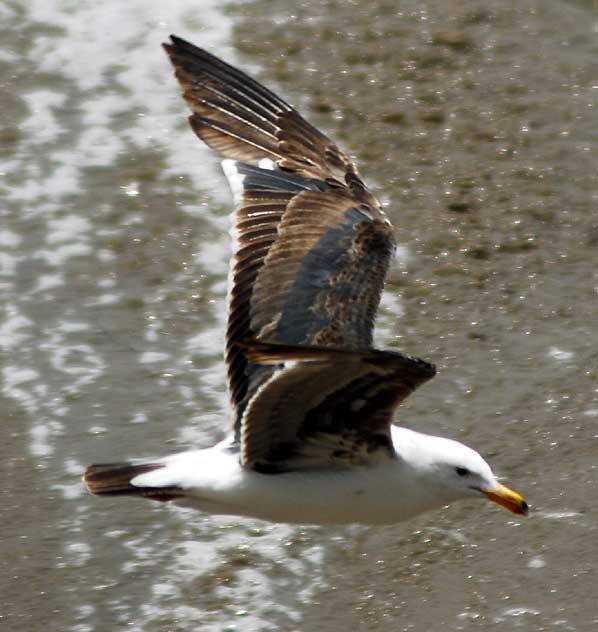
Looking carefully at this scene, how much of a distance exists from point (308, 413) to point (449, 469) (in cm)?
58

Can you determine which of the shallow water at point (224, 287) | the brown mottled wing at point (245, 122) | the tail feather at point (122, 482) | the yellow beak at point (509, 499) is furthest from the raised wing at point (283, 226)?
the shallow water at point (224, 287)

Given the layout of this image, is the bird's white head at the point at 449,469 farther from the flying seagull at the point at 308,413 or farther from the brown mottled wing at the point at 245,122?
the brown mottled wing at the point at 245,122

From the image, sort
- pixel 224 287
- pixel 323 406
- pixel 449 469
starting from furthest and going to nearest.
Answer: pixel 224 287
pixel 449 469
pixel 323 406

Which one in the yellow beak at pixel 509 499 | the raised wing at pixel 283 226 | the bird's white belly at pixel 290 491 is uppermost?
the raised wing at pixel 283 226

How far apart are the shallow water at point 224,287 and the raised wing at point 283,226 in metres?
0.86

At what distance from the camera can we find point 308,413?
412cm

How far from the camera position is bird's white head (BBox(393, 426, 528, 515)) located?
4.43m

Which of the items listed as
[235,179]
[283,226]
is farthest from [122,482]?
[235,179]

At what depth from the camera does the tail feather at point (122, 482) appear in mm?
4328

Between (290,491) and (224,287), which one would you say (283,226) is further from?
(224,287)

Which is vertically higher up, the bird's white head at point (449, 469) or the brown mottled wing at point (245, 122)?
the brown mottled wing at point (245, 122)

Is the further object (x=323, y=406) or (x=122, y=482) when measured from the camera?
(x=122, y=482)

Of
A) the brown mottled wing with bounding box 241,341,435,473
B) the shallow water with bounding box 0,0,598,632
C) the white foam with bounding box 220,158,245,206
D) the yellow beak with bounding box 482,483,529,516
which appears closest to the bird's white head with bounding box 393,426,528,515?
the yellow beak with bounding box 482,483,529,516

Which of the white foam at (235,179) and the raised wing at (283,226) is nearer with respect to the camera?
the raised wing at (283,226)
